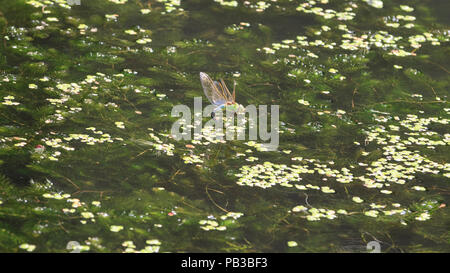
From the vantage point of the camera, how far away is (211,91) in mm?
4152

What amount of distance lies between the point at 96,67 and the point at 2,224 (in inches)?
74.8

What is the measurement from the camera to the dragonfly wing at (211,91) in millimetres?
4137

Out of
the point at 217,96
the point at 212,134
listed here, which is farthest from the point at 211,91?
the point at 212,134

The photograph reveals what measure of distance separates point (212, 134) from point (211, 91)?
1.16 ft

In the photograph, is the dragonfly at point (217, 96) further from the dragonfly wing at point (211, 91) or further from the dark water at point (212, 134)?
the dark water at point (212, 134)

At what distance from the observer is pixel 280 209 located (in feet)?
10.9

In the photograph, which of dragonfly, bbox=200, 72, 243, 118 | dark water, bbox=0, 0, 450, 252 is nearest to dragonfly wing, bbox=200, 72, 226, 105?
dragonfly, bbox=200, 72, 243, 118

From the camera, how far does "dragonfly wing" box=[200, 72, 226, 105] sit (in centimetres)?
414

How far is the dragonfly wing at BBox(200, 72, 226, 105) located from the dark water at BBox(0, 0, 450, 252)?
19cm

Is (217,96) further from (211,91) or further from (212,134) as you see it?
(212,134)

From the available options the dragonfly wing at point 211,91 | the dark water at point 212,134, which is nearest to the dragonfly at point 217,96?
the dragonfly wing at point 211,91

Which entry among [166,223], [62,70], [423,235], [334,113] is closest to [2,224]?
[166,223]

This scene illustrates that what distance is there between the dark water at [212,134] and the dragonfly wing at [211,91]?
189mm
